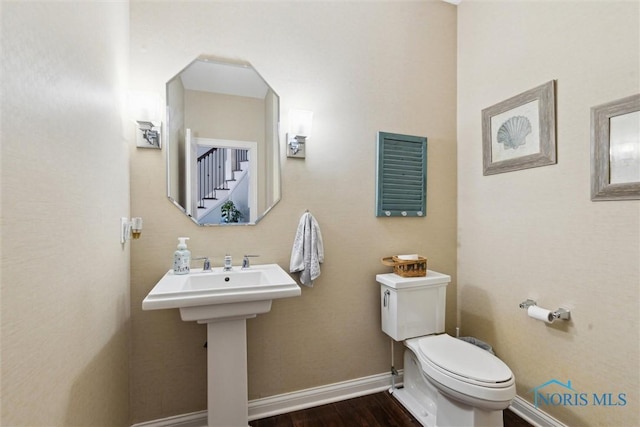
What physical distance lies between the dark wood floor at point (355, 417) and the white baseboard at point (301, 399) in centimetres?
3

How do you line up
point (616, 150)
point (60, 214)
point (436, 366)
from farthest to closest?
point (436, 366), point (616, 150), point (60, 214)

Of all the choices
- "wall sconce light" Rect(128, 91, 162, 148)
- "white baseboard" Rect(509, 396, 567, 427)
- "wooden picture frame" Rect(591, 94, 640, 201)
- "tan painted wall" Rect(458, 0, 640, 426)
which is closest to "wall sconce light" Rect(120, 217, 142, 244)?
"wall sconce light" Rect(128, 91, 162, 148)

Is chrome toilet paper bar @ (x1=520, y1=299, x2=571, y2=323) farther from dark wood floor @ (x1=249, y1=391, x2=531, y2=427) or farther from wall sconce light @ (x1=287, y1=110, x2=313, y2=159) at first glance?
wall sconce light @ (x1=287, y1=110, x2=313, y2=159)

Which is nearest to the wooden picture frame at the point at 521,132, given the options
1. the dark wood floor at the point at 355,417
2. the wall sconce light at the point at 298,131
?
the wall sconce light at the point at 298,131

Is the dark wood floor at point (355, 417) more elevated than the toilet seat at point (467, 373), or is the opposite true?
the toilet seat at point (467, 373)

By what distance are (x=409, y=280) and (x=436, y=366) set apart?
1.69ft

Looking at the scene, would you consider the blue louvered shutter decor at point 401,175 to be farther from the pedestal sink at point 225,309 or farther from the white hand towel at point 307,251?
the pedestal sink at point 225,309

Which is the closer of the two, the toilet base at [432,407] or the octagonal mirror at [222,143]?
the toilet base at [432,407]

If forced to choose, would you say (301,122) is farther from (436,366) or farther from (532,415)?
(532,415)

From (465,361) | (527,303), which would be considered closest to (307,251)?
(465,361)

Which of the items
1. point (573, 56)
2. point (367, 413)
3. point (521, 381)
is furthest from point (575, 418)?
point (573, 56)

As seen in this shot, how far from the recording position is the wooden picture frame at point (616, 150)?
1271mm

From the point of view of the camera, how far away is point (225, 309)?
1.27 meters

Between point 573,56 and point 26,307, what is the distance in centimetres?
245
